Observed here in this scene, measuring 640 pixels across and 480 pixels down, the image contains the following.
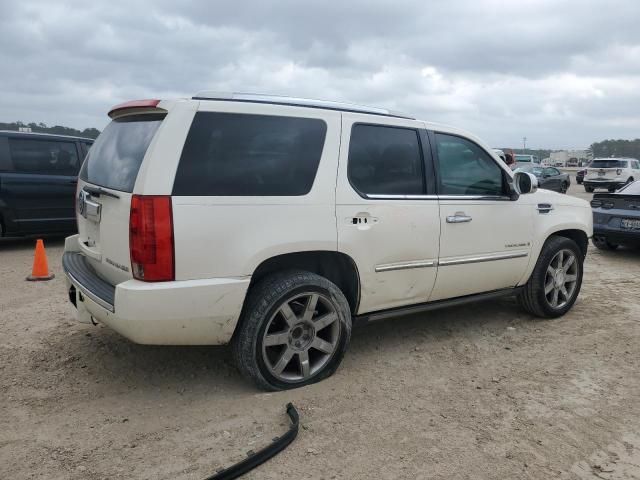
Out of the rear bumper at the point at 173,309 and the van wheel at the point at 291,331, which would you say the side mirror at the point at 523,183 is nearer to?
the van wheel at the point at 291,331

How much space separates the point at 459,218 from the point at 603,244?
6.46 m

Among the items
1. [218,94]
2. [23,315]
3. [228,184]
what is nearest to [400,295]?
[228,184]

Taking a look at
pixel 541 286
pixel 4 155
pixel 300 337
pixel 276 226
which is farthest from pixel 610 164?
pixel 276 226

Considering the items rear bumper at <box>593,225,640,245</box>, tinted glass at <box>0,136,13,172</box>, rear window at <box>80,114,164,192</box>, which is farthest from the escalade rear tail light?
rear bumper at <box>593,225,640,245</box>

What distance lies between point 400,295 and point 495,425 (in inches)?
45.8

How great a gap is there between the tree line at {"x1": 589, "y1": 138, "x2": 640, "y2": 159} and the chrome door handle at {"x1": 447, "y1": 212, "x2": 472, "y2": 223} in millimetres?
63236

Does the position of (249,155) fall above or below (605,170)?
below

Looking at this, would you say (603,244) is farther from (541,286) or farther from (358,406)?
(358,406)

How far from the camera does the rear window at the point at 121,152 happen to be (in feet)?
10.5

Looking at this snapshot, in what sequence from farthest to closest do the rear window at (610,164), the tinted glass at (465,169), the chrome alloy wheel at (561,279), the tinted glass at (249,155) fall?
the rear window at (610,164) < the chrome alloy wheel at (561,279) < the tinted glass at (465,169) < the tinted glass at (249,155)

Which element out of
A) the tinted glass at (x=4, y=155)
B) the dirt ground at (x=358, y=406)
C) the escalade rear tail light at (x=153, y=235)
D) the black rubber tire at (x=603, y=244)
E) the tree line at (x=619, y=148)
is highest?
the tree line at (x=619, y=148)

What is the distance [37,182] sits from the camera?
841 centimetres

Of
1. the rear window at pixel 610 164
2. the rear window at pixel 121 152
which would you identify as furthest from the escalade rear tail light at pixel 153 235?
the rear window at pixel 610 164

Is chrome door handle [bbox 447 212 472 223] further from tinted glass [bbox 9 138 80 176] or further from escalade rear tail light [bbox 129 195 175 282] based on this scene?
tinted glass [bbox 9 138 80 176]
